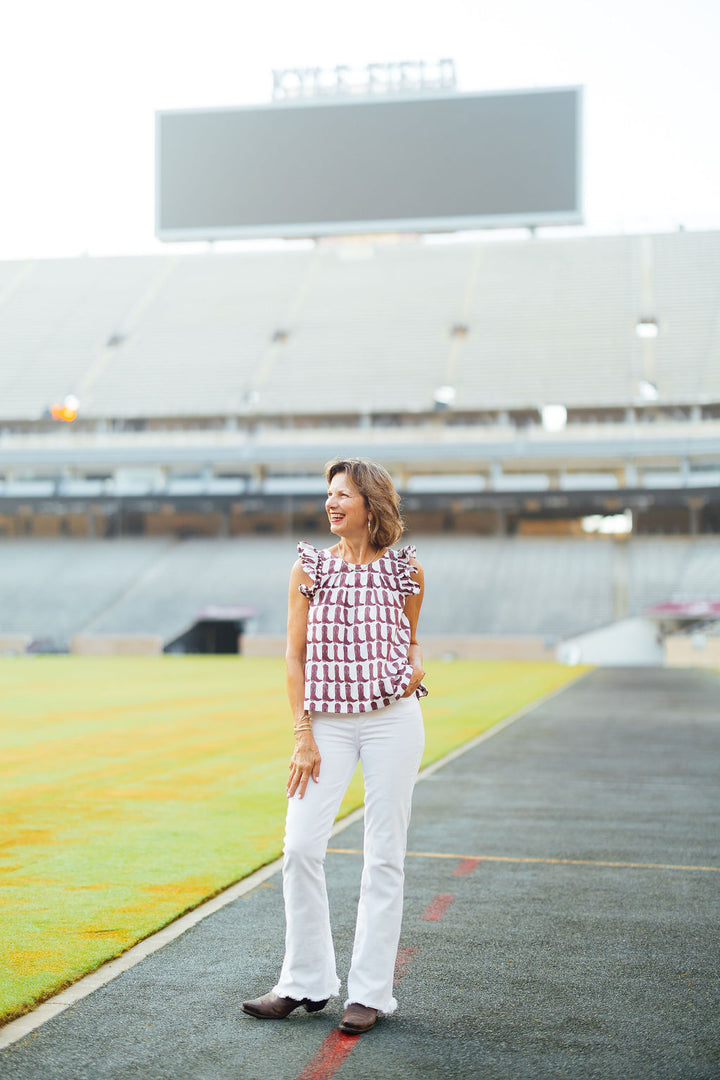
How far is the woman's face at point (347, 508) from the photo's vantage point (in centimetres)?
448

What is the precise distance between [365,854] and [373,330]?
189 feet

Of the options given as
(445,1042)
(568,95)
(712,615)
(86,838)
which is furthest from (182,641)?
(445,1042)

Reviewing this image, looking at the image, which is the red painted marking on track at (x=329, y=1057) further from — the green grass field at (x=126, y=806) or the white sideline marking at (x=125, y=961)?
the green grass field at (x=126, y=806)

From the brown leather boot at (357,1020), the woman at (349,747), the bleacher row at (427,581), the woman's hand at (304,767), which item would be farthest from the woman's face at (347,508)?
the bleacher row at (427,581)

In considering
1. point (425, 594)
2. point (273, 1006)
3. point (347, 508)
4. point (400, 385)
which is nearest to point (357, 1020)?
point (273, 1006)

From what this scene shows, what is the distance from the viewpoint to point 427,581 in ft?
158

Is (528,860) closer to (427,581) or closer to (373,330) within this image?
(427,581)

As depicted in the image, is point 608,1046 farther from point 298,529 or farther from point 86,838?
point 298,529

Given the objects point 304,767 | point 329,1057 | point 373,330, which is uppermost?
point 373,330

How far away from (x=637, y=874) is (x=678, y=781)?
15.1 ft

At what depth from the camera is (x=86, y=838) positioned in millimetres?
8281

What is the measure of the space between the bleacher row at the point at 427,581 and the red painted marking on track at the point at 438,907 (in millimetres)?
38147

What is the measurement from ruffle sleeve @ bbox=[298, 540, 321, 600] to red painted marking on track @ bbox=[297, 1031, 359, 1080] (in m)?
1.64

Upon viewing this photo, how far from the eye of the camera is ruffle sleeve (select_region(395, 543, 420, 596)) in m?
4.50
